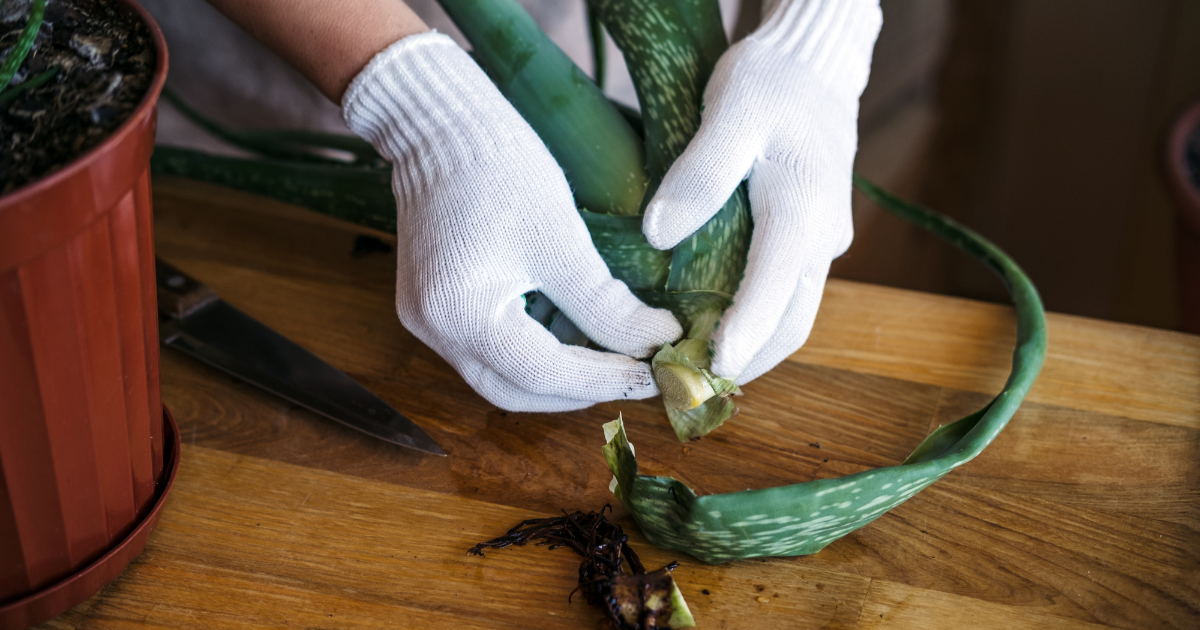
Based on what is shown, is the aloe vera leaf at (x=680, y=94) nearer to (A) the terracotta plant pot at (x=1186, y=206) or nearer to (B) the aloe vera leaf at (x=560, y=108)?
(B) the aloe vera leaf at (x=560, y=108)

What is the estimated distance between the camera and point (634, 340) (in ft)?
1.78

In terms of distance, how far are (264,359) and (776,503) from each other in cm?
36

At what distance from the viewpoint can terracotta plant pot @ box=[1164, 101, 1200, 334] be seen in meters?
0.99

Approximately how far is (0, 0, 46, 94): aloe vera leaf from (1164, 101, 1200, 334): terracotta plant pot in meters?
1.09

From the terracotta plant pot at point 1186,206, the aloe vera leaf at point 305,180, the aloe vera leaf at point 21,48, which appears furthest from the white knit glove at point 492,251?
the terracotta plant pot at point 1186,206

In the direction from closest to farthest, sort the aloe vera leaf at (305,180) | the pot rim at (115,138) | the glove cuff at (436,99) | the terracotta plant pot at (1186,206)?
the pot rim at (115,138) < the glove cuff at (436,99) < the aloe vera leaf at (305,180) < the terracotta plant pot at (1186,206)

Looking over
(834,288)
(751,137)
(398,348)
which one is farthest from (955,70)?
(398,348)

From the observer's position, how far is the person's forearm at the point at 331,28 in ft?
1.86

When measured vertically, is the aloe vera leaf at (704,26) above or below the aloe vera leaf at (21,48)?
below

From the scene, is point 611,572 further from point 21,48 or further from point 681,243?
point 21,48

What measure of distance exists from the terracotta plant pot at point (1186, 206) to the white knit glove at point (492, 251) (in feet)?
2.58

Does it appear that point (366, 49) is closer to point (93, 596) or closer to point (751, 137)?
point (751, 137)

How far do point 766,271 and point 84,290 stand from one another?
357mm

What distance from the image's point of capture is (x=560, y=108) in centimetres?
61
